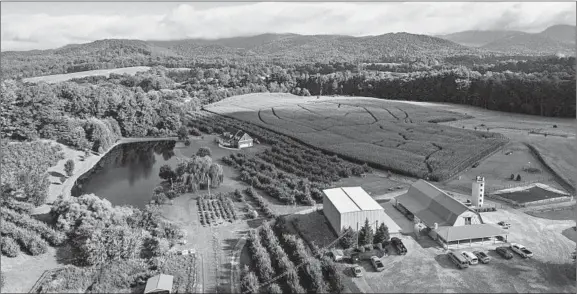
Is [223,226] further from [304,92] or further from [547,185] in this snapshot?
[304,92]

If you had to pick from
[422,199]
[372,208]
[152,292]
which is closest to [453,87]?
[422,199]

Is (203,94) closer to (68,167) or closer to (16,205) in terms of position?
(68,167)

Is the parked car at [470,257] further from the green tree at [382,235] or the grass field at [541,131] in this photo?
Answer: the grass field at [541,131]

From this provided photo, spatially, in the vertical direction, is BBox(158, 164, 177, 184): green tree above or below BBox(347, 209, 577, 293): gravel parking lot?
above

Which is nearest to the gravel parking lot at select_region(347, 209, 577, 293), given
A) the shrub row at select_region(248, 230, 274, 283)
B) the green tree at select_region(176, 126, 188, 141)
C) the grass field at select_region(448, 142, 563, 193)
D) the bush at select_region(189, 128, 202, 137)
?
the shrub row at select_region(248, 230, 274, 283)

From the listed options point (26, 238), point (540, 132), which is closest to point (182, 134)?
point (26, 238)

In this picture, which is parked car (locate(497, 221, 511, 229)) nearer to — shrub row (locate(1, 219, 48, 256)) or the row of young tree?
the row of young tree
